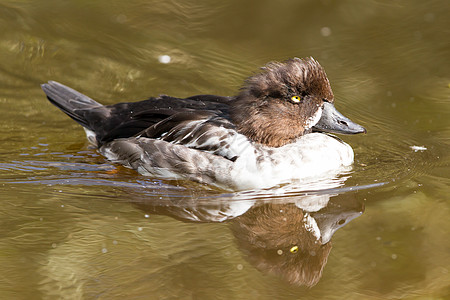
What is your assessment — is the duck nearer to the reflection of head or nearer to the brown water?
the brown water

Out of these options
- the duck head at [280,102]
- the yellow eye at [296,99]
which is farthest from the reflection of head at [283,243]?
the yellow eye at [296,99]

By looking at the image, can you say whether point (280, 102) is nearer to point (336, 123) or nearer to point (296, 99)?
point (296, 99)

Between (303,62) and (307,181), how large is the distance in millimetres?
1347

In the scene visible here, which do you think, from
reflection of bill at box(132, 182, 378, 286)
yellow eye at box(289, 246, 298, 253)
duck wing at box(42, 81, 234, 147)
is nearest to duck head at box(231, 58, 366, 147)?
duck wing at box(42, 81, 234, 147)

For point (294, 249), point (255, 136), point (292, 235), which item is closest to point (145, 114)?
point (255, 136)

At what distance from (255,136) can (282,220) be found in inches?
55.8

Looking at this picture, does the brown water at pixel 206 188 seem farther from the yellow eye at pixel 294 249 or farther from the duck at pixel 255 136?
the duck at pixel 255 136

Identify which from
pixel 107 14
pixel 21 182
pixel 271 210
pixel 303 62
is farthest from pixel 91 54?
pixel 271 210

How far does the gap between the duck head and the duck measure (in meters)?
0.01

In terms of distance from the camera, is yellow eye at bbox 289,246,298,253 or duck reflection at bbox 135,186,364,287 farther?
yellow eye at bbox 289,246,298,253

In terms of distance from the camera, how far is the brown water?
5.58 metres

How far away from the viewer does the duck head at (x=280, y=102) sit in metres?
7.65

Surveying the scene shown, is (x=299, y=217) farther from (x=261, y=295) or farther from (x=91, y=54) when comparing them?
(x=91, y=54)

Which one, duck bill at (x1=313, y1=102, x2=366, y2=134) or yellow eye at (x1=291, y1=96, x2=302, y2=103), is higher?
yellow eye at (x1=291, y1=96, x2=302, y2=103)
